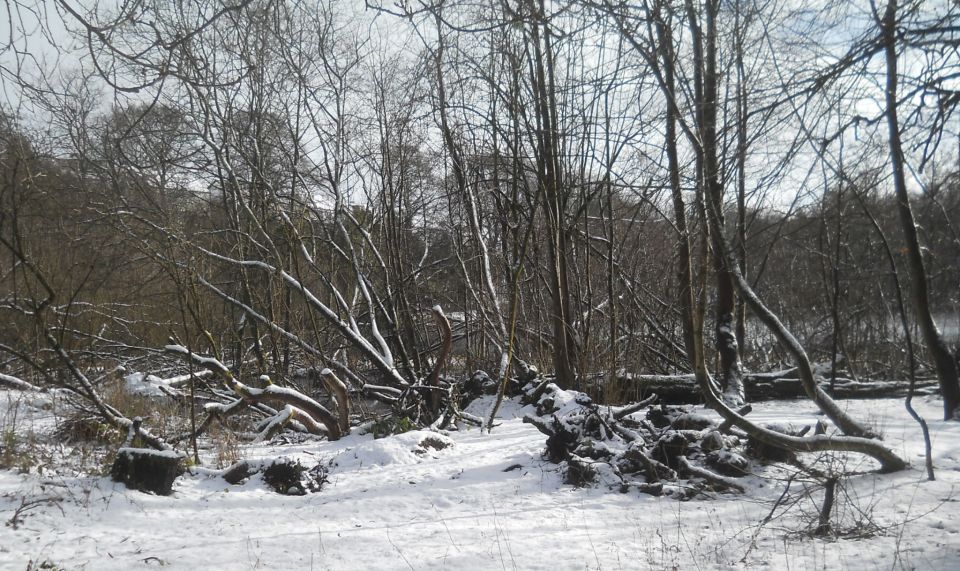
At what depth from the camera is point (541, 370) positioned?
9.66 meters

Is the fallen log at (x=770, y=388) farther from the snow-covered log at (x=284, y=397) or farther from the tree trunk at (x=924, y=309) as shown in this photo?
the snow-covered log at (x=284, y=397)

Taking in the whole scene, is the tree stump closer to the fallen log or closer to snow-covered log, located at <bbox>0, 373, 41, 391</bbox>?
snow-covered log, located at <bbox>0, 373, 41, 391</bbox>

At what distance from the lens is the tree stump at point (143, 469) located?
4527 millimetres

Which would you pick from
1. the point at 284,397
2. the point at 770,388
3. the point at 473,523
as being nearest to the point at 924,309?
the point at 770,388

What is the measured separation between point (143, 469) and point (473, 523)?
100 inches

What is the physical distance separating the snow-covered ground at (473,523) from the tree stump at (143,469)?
94 millimetres

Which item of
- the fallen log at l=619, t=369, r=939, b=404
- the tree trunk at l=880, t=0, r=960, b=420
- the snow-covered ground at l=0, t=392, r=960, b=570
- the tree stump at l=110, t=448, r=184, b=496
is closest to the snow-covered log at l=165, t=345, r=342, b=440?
the snow-covered ground at l=0, t=392, r=960, b=570

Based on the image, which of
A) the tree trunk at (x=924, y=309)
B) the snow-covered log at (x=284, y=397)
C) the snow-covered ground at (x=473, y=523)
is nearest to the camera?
the snow-covered ground at (x=473, y=523)

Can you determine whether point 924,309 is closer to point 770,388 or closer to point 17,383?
point 770,388

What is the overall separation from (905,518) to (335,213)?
8.20m

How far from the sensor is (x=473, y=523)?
4285mm

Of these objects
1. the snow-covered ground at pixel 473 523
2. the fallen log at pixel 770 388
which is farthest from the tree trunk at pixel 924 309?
the fallen log at pixel 770 388

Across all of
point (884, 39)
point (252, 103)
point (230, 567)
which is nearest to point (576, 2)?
point (884, 39)

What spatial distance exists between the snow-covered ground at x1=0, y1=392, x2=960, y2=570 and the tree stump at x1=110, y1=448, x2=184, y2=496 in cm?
9
